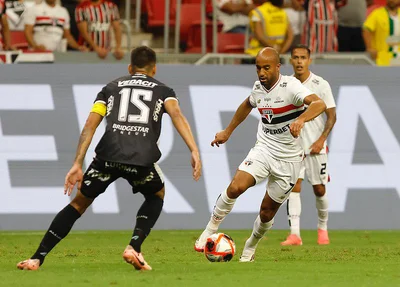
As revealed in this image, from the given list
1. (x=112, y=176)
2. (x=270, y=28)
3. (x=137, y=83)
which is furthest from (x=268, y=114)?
(x=270, y=28)

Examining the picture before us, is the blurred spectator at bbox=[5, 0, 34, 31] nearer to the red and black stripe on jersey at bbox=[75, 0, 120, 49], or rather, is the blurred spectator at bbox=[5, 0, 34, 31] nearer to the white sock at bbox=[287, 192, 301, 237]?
the red and black stripe on jersey at bbox=[75, 0, 120, 49]

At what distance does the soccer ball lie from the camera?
11.2 metres

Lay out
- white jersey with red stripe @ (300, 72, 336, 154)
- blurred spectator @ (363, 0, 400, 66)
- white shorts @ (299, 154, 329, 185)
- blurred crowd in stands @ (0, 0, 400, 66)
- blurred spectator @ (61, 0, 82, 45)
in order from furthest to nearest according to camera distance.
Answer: blurred spectator @ (61, 0, 82, 45), blurred spectator @ (363, 0, 400, 66), blurred crowd in stands @ (0, 0, 400, 66), white shorts @ (299, 154, 329, 185), white jersey with red stripe @ (300, 72, 336, 154)

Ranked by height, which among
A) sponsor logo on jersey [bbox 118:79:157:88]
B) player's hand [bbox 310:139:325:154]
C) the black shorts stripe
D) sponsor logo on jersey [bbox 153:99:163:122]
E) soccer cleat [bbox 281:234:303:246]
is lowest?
soccer cleat [bbox 281:234:303:246]

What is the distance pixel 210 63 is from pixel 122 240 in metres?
4.76

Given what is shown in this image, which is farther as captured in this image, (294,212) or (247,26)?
(247,26)

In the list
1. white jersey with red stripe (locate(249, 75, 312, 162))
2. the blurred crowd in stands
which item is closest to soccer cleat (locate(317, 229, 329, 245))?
white jersey with red stripe (locate(249, 75, 312, 162))

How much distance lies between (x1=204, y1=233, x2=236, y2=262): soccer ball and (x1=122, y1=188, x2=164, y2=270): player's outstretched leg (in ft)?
4.15

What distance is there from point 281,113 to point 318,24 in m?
8.05

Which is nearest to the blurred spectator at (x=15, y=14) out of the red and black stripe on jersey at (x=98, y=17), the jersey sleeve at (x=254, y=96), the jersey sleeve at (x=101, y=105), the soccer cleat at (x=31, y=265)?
the red and black stripe on jersey at (x=98, y=17)

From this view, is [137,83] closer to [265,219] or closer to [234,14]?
[265,219]

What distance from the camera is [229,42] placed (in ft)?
64.5

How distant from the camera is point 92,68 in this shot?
17203 millimetres

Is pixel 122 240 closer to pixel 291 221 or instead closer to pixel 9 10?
pixel 291 221
